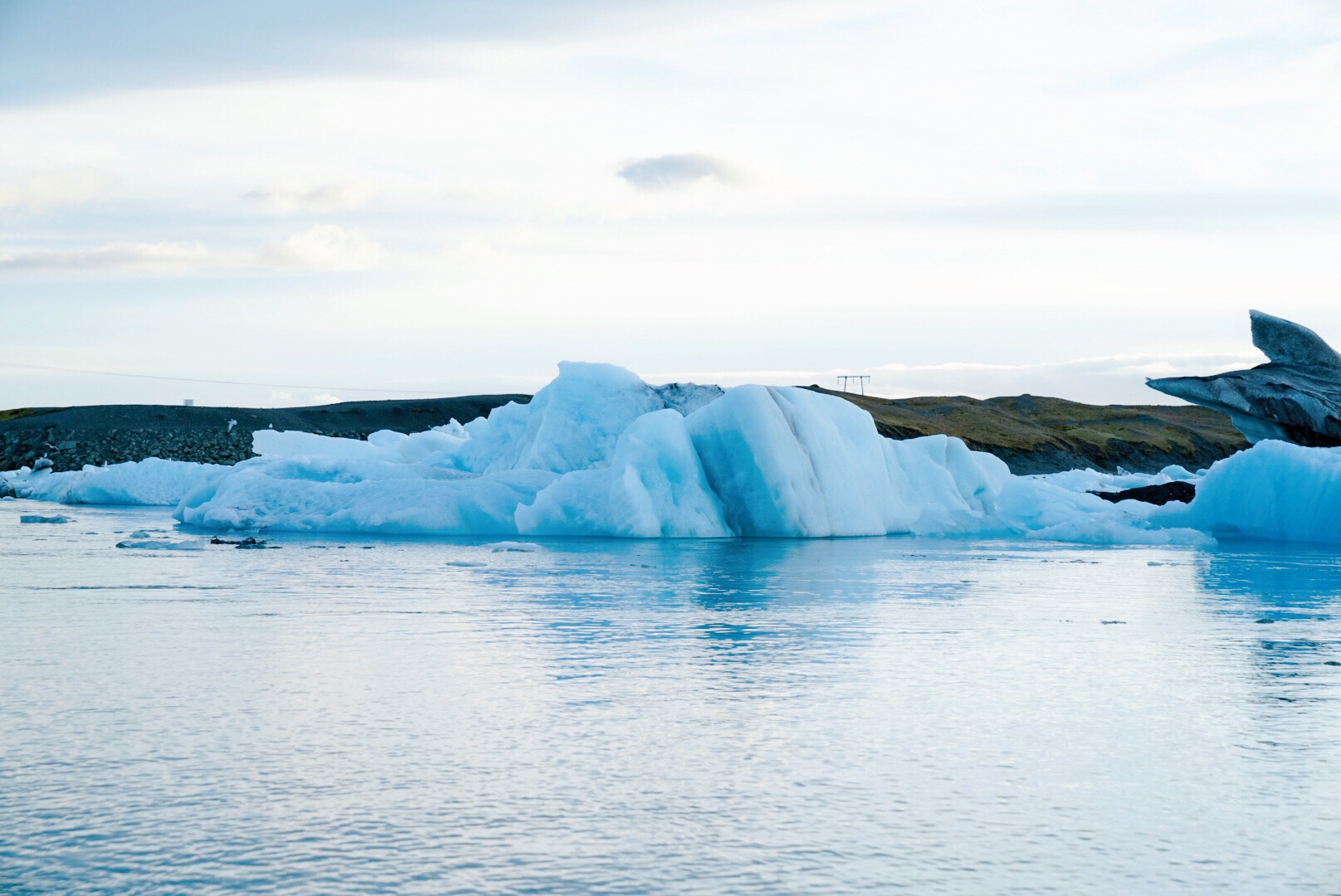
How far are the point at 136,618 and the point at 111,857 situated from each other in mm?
5249

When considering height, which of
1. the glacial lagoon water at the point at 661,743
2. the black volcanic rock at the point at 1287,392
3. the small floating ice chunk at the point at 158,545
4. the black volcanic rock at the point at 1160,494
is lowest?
the glacial lagoon water at the point at 661,743

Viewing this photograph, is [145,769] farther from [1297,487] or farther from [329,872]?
[1297,487]

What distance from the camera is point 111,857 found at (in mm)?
3482

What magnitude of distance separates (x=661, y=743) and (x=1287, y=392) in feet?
75.2

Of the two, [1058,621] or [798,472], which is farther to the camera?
[798,472]

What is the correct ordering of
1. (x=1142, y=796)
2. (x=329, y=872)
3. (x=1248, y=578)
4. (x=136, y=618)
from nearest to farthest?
(x=329, y=872) → (x=1142, y=796) → (x=136, y=618) → (x=1248, y=578)

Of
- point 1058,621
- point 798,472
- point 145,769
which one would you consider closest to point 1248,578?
point 1058,621

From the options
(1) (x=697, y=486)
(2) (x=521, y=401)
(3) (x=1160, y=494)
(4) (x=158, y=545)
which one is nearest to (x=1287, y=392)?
(3) (x=1160, y=494)

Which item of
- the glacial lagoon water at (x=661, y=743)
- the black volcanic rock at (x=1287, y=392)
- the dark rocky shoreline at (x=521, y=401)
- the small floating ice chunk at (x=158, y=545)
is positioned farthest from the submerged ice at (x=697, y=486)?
the dark rocky shoreline at (x=521, y=401)

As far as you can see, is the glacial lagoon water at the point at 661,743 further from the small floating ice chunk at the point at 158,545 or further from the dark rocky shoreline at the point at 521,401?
the dark rocky shoreline at the point at 521,401

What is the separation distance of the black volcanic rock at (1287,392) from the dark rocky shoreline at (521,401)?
3209cm

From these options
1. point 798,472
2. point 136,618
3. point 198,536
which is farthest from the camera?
point 798,472

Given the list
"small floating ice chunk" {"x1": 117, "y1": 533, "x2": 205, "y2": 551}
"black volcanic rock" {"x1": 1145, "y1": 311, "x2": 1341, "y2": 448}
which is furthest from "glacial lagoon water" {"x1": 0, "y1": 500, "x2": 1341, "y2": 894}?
"black volcanic rock" {"x1": 1145, "y1": 311, "x2": 1341, "y2": 448}

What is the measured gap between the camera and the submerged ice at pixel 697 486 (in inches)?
723
